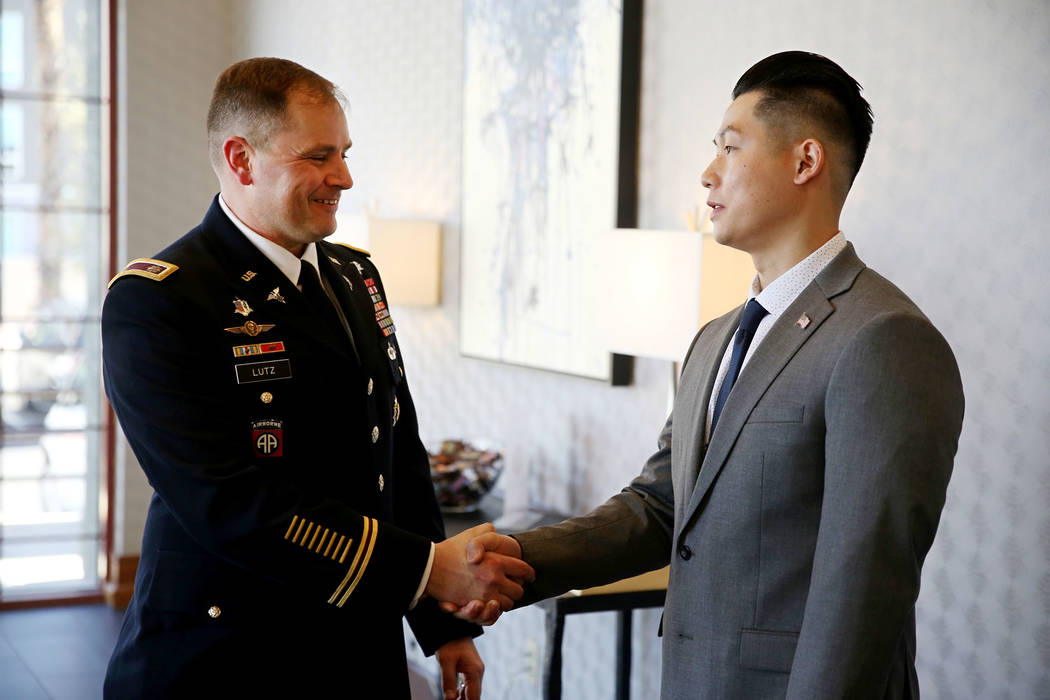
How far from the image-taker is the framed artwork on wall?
3539 millimetres

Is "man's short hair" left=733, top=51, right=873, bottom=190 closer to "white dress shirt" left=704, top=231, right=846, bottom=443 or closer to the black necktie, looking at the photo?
"white dress shirt" left=704, top=231, right=846, bottom=443

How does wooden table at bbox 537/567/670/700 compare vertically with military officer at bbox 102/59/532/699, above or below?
below

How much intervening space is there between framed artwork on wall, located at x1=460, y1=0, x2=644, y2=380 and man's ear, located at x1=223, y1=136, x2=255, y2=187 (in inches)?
63.6

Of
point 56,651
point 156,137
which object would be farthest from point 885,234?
point 156,137

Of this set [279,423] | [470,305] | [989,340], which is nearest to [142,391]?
[279,423]

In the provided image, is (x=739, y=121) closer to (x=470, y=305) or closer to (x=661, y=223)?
(x=661, y=223)

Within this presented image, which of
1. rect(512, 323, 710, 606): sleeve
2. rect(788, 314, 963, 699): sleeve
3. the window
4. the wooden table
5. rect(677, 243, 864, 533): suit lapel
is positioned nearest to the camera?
rect(788, 314, 963, 699): sleeve

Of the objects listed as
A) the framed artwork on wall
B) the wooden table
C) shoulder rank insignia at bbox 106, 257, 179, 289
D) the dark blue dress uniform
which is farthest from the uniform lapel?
the framed artwork on wall

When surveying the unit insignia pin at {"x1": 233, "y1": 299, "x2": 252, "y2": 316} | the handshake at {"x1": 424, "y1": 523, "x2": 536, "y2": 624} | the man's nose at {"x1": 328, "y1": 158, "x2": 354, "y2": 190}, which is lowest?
the handshake at {"x1": 424, "y1": 523, "x2": 536, "y2": 624}

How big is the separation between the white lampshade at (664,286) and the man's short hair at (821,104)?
86cm

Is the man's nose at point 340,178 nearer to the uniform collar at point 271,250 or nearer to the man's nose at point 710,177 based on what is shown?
the uniform collar at point 271,250

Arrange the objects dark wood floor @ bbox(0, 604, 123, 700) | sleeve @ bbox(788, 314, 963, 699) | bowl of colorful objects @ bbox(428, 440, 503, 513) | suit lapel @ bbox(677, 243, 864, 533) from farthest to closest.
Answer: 1. dark wood floor @ bbox(0, 604, 123, 700)
2. bowl of colorful objects @ bbox(428, 440, 503, 513)
3. suit lapel @ bbox(677, 243, 864, 533)
4. sleeve @ bbox(788, 314, 963, 699)

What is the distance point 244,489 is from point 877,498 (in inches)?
41.5

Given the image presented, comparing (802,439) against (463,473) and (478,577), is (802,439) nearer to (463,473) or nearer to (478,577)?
(478,577)
